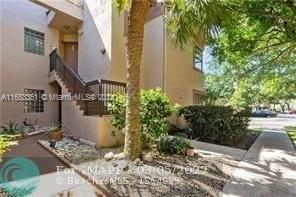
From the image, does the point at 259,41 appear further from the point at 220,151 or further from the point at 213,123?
the point at 220,151

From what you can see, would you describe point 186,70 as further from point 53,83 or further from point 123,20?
point 53,83

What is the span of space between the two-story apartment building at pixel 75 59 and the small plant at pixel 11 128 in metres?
0.40

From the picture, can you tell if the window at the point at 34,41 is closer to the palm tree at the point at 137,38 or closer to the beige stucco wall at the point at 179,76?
the beige stucco wall at the point at 179,76

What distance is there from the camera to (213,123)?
13516 millimetres

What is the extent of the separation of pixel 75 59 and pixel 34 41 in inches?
107

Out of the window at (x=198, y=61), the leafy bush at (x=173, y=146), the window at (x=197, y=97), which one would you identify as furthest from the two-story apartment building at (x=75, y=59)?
the leafy bush at (x=173, y=146)

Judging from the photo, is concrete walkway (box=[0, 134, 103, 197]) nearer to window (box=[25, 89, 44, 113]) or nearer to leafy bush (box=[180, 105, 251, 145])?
window (box=[25, 89, 44, 113])

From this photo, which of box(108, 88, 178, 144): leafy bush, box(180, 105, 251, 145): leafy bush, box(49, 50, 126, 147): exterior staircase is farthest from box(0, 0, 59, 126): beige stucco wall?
box(180, 105, 251, 145): leafy bush

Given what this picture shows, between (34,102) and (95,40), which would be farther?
(34,102)

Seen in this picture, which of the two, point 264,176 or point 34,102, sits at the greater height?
point 34,102

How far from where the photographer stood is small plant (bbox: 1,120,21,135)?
1355 centimetres

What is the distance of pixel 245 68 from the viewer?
17.7 m

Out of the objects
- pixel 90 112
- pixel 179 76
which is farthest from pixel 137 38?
pixel 179 76

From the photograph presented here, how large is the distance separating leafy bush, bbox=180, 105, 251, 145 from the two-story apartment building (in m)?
2.17
